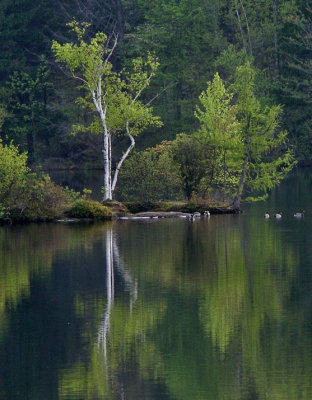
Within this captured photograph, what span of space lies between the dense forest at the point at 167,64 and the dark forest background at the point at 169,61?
0.11 m

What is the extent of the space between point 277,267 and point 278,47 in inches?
2546

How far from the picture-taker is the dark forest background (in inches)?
3536

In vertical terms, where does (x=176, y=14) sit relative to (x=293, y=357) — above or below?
above

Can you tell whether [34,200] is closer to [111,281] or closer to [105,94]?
[105,94]

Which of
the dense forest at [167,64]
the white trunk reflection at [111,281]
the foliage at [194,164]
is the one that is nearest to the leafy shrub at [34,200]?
the foliage at [194,164]

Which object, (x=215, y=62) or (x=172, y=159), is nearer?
(x=172, y=159)

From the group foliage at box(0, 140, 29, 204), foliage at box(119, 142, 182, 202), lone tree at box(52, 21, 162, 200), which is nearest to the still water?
foliage at box(0, 140, 29, 204)

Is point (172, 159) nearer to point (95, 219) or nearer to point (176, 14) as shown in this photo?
point (95, 219)

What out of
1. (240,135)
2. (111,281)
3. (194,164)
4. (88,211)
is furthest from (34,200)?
(111,281)

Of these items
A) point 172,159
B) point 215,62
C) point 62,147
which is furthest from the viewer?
point 62,147

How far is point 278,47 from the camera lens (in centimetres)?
9344

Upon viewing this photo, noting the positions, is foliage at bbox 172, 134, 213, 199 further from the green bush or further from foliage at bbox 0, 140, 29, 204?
foliage at bbox 0, 140, 29, 204

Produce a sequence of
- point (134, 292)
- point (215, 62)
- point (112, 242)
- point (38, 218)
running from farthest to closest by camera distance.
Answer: point (215, 62) < point (38, 218) < point (112, 242) < point (134, 292)

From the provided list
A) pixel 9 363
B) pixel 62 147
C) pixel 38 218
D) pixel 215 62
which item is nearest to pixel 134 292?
pixel 9 363
